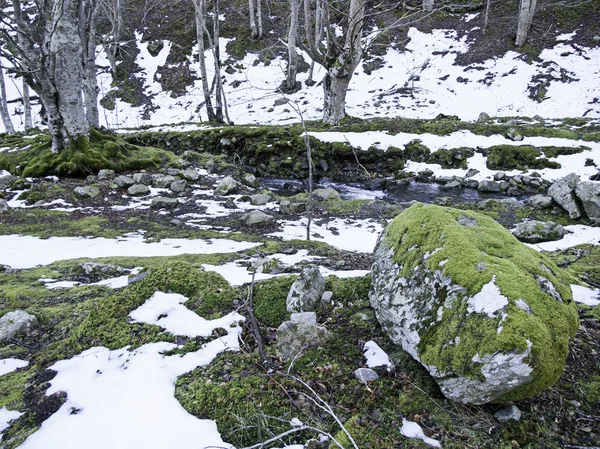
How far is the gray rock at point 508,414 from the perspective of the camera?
6.63 feet

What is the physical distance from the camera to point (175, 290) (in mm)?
3393

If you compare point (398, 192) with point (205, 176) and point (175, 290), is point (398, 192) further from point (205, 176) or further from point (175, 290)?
point (175, 290)

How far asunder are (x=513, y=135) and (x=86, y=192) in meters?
13.5

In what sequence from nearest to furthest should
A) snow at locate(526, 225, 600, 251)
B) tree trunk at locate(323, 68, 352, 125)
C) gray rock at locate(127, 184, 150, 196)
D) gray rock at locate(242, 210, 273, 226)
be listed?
1. snow at locate(526, 225, 600, 251)
2. gray rock at locate(242, 210, 273, 226)
3. gray rock at locate(127, 184, 150, 196)
4. tree trunk at locate(323, 68, 352, 125)

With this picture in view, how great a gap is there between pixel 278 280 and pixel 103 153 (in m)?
9.24

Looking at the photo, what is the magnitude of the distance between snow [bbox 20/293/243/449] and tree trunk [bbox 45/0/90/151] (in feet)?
30.1

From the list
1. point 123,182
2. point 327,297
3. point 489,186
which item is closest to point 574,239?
point 489,186

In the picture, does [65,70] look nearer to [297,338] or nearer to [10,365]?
[10,365]

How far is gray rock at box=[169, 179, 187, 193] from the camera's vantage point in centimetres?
962

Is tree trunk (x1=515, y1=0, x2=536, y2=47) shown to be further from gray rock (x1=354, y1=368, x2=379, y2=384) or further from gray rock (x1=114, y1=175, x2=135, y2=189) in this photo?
gray rock (x1=354, y1=368, x2=379, y2=384)

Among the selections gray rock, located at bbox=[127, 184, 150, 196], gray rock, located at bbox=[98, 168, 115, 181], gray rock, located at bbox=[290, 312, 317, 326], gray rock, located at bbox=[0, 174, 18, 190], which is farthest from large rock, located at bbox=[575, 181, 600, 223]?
gray rock, located at bbox=[0, 174, 18, 190]

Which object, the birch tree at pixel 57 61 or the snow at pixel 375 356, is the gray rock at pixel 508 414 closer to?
the snow at pixel 375 356

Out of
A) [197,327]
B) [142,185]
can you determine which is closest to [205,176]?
[142,185]

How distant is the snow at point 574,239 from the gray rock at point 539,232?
102mm
